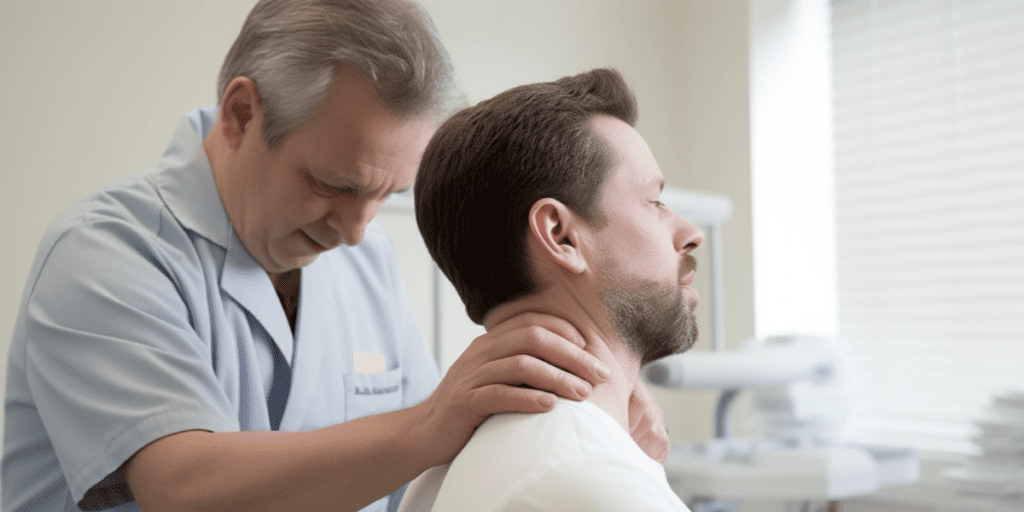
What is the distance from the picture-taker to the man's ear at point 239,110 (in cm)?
107

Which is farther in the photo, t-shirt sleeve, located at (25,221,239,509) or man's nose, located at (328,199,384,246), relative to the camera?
man's nose, located at (328,199,384,246)

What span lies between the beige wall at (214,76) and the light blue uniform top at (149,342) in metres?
0.77

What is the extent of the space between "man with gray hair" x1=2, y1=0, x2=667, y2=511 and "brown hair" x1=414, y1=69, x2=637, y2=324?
77 mm

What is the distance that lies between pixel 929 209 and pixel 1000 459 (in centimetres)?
98

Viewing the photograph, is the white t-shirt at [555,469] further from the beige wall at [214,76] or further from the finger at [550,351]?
the beige wall at [214,76]

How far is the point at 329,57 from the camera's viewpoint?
104cm

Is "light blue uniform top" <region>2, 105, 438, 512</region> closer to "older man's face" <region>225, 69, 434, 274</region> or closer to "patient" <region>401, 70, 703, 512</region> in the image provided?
"older man's face" <region>225, 69, 434, 274</region>

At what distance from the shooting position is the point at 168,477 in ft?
2.92

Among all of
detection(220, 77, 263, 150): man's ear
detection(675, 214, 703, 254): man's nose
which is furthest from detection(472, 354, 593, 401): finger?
detection(220, 77, 263, 150): man's ear

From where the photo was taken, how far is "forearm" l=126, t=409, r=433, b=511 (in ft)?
2.77

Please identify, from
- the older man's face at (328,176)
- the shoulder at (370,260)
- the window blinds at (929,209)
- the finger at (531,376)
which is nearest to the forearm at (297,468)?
the finger at (531,376)

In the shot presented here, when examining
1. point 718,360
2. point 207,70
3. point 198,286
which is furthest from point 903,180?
point 198,286

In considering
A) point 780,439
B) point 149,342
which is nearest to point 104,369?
point 149,342

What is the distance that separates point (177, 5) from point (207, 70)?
163mm
